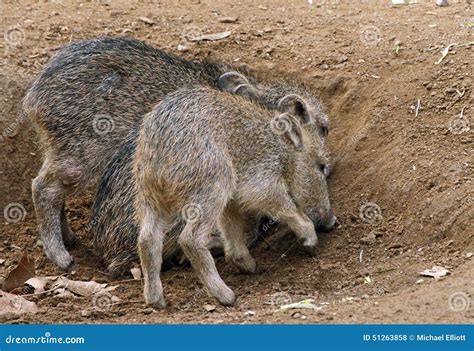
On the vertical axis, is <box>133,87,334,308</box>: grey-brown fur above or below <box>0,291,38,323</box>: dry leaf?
above

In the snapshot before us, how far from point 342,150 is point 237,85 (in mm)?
1138

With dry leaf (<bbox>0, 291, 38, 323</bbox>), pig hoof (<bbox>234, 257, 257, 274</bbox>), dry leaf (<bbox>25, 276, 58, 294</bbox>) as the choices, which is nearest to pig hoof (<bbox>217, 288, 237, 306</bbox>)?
pig hoof (<bbox>234, 257, 257, 274</bbox>)

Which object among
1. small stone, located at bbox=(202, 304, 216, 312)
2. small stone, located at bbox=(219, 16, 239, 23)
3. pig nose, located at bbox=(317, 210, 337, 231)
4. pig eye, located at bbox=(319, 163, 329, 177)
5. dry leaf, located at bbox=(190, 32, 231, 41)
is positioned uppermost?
small stone, located at bbox=(219, 16, 239, 23)

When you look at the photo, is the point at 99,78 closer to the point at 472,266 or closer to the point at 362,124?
the point at 362,124

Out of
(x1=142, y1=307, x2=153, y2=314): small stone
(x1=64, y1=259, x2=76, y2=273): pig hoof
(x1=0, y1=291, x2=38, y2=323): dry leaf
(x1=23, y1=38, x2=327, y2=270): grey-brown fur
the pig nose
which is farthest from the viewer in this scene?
(x1=23, y1=38, x2=327, y2=270): grey-brown fur

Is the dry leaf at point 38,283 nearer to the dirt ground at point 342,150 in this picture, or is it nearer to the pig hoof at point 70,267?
the dirt ground at point 342,150

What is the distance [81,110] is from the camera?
8.59 meters

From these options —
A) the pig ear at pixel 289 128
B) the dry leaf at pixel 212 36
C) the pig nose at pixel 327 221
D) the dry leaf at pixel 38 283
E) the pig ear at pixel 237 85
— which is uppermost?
the dry leaf at pixel 212 36

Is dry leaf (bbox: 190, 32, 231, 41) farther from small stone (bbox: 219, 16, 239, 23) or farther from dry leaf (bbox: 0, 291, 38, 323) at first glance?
dry leaf (bbox: 0, 291, 38, 323)

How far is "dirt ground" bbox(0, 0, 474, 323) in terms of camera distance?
23.0 feet

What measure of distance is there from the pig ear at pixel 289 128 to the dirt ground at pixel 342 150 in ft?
2.99

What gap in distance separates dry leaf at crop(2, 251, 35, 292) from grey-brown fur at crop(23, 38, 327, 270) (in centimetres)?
61

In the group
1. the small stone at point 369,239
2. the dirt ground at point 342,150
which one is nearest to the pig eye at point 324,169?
the dirt ground at point 342,150

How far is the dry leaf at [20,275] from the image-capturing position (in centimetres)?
770
